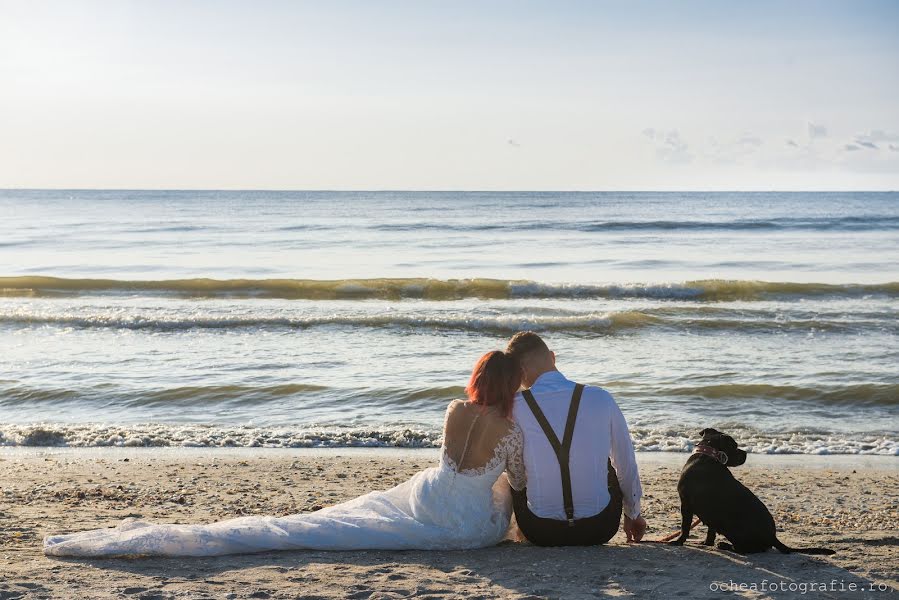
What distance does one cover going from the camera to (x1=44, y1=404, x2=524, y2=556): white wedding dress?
4.82 m

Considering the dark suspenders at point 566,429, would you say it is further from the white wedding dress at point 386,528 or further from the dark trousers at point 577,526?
the dark trousers at point 577,526

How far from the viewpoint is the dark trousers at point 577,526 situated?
4.89 m

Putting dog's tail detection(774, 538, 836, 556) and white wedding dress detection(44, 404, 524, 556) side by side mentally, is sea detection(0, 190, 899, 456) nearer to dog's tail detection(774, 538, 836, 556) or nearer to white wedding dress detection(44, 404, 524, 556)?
dog's tail detection(774, 538, 836, 556)

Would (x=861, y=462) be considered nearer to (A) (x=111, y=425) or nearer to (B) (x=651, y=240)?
(A) (x=111, y=425)

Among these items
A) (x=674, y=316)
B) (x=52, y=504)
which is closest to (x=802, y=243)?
(x=674, y=316)

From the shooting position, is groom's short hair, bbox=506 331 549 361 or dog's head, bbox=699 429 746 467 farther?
dog's head, bbox=699 429 746 467

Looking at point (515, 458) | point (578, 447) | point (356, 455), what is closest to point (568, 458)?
point (578, 447)

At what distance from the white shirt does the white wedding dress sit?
0.40 feet

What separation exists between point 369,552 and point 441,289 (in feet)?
52.3

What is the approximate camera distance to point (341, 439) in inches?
337

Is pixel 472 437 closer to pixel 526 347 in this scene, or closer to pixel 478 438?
pixel 478 438

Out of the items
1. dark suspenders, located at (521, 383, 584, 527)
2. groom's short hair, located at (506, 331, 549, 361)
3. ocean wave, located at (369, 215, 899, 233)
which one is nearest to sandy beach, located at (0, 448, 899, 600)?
dark suspenders, located at (521, 383, 584, 527)

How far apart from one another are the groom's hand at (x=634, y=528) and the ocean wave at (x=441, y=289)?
15.0 m

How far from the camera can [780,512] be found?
20.2 feet
